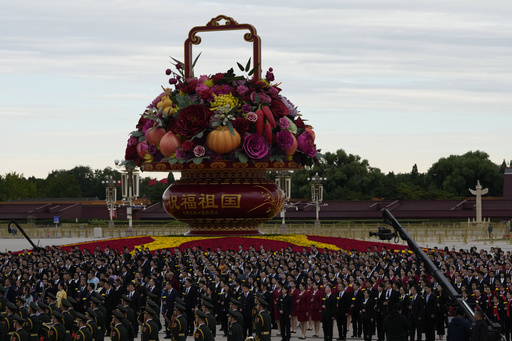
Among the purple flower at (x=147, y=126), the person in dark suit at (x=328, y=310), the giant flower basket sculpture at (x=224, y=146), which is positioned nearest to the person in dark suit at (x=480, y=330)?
the person in dark suit at (x=328, y=310)

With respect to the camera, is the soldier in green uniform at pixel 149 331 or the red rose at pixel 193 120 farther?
the red rose at pixel 193 120

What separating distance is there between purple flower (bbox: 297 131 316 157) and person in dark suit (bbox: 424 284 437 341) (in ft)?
47.0

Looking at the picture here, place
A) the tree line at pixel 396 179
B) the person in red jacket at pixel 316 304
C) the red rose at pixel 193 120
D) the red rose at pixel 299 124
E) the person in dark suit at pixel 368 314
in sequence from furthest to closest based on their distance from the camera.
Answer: the tree line at pixel 396 179, the red rose at pixel 299 124, the red rose at pixel 193 120, the person in red jacket at pixel 316 304, the person in dark suit at pixel 368 314

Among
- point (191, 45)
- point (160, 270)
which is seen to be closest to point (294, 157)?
point (191, 45)

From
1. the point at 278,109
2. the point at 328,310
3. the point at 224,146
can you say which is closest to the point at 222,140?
the point at 224,146

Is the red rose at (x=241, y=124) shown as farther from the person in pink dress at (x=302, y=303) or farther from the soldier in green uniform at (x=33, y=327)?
the soldier in green uniform at (x=33, y=327)

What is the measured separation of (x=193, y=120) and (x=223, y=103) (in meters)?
1.42

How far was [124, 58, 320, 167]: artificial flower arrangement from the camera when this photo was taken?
34.8 m

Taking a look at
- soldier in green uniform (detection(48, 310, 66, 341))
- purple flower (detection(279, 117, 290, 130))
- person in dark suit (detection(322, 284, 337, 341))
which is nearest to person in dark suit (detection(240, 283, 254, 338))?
person in dark suit (detection(322, 284, 337, 341))

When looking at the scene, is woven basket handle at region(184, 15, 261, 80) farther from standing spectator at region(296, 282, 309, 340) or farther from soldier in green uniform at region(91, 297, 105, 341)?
soldier in green uniform at region(91, 297, 105, 341)

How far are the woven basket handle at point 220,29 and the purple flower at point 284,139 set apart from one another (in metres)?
3.51

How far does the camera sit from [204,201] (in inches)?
1390

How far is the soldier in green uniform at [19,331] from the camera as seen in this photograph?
57.1ft

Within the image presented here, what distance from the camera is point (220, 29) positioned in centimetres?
3822
